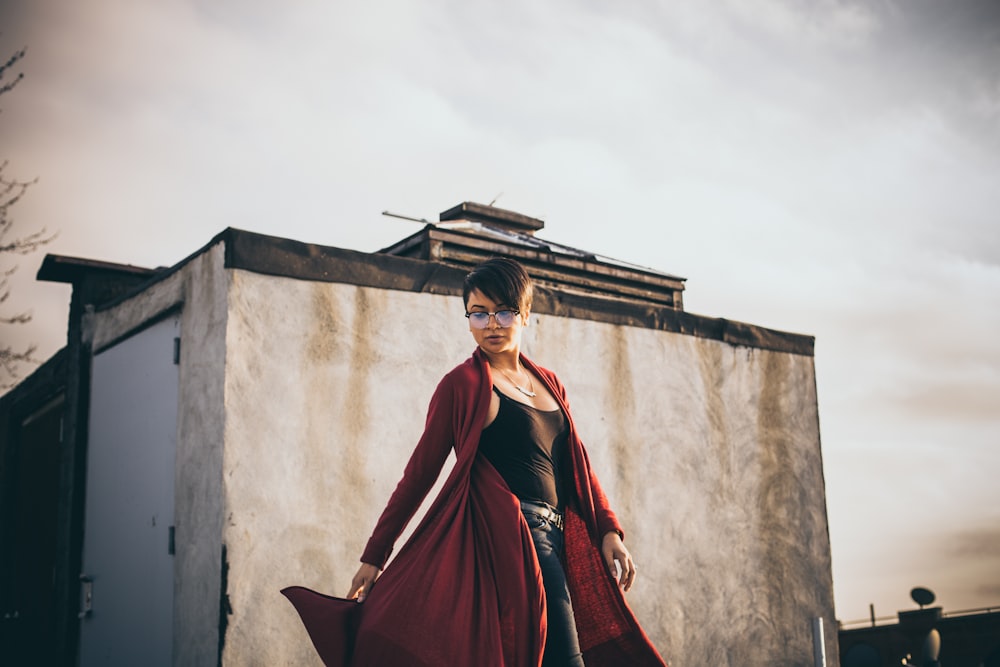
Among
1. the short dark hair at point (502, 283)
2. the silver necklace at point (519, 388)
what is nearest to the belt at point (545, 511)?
the silver necklace at point (519, 388)

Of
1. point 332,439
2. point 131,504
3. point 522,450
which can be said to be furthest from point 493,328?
point 131,504

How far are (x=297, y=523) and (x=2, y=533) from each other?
25.0ft

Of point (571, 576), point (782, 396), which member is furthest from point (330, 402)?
point (782, 396)

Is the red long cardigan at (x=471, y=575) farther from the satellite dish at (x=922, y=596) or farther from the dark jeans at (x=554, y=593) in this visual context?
the satellite dish at (x=922, y=596)

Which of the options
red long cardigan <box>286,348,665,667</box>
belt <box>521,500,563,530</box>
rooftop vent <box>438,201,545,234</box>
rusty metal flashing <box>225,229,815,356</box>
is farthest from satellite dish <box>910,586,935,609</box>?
belt <box>521,500,563,530</box>

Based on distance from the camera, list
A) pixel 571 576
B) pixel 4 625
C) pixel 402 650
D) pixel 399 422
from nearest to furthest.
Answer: pixel 402 650 < pixel 571 576 < pixel 399 422 < pixel 4 625

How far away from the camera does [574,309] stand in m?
7.73

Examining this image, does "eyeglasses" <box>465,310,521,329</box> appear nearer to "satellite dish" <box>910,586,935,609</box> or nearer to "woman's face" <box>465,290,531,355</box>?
"woman's face" <box>465,290,531,355</box>

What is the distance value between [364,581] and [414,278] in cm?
358

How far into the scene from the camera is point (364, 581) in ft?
11.3

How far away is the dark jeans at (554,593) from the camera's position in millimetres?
3242

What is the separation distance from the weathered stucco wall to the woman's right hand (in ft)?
7.60

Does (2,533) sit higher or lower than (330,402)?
lower

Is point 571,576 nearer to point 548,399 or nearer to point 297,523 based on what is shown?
point 548,399
